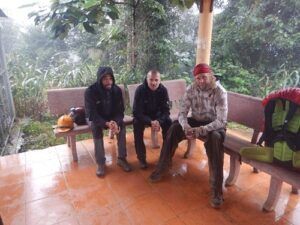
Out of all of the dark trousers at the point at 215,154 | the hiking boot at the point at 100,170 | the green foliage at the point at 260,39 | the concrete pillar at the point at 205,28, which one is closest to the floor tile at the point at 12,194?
the hiking boot at the point at 100,170

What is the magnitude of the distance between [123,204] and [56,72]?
3.74 m

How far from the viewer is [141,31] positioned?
4633 millimetres

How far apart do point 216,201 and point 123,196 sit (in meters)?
0.86

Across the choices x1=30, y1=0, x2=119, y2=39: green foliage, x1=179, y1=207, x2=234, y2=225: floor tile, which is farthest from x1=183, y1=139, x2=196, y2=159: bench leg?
x1=30, y1=0, x2=119, y2=39: green foliage

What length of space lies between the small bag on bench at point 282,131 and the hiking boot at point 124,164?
1.32m

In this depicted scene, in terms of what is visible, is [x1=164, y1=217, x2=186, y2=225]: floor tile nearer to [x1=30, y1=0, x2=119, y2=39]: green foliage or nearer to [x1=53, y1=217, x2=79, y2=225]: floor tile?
[x1=53, y1=217, x2=79, y2=225]: floor tile

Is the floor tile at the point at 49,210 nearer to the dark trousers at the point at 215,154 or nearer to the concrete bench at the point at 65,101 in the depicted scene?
the concrete bench at the point at 65,101

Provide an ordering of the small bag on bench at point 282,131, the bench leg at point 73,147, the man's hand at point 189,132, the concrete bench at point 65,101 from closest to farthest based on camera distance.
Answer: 1. the small bag on bench at point 282,131
2. the man's hand at point 189,132
3. the bench leg at point 73,147
4. the concrete bench at point 65,101

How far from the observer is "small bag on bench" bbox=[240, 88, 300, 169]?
182 cm

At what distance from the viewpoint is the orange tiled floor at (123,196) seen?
6.51 feet

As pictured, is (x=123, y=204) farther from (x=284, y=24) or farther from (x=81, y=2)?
(x=284, y=24)

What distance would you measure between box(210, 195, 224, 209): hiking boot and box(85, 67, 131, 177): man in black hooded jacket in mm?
995

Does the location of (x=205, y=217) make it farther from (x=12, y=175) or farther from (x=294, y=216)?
(x=12, y=175)

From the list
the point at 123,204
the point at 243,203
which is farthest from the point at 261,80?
the point at 123,204
